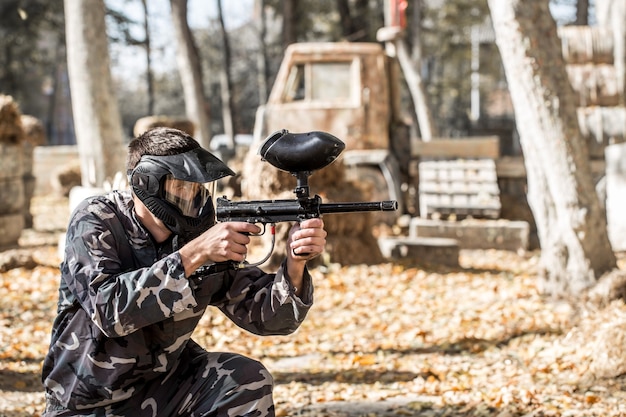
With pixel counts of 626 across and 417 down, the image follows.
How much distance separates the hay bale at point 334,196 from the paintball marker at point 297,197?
5.55 meters

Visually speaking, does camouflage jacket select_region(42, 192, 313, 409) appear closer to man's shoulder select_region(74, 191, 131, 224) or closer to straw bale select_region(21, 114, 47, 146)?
man's shoulder select_region(74, 191, 131, 224)

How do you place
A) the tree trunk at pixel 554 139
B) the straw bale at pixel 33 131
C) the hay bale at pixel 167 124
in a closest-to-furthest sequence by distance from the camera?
the tree trunk at pixel 554 139 < the straw bale at pixel 33 131 < the hay bale at pixel 167 124

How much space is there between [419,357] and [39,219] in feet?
36.4

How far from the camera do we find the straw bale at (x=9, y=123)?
10.9m

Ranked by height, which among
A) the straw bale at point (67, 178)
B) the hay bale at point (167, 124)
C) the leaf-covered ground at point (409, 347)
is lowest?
the leaf-covered ground at point (409, 347)

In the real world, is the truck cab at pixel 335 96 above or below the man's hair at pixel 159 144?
above

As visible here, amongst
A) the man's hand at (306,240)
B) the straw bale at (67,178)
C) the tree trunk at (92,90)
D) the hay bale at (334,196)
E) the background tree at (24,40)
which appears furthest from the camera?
the background tree at (24,40)

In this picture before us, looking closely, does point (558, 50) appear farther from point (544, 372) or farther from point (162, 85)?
point (162, 85)

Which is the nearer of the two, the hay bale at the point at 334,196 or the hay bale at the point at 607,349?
the hay bale at the point at 607,349

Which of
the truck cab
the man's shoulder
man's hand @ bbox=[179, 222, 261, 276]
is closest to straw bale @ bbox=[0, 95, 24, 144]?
the truck cab

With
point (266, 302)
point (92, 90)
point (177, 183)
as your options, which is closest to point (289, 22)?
point (92, 90)

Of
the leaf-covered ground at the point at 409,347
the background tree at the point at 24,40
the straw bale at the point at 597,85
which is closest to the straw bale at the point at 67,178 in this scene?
the background tree at the point at 24,40

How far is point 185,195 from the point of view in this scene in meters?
2.96

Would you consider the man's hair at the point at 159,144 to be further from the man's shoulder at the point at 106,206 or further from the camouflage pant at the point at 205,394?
the camouflage pant at the point at 205,394
